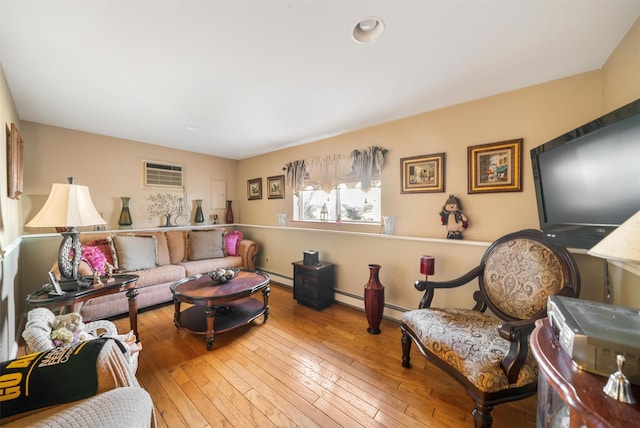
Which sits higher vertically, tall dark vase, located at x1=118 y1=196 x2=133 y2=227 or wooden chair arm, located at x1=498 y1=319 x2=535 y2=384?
tall dark vase, located at x1=118 y1=196 x2=133 y2=227

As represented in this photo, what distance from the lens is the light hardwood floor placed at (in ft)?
4.54

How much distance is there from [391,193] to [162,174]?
376cm

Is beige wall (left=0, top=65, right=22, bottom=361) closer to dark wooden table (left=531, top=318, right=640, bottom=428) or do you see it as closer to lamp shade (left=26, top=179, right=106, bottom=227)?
lamp shade (left=26, top=179, right=106, bottom=227)

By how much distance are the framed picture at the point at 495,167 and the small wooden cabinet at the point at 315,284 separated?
189 cm

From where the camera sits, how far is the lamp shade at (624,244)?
593 millimetres

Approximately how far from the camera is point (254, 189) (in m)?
4.50

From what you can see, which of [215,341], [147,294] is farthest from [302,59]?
[147,294]

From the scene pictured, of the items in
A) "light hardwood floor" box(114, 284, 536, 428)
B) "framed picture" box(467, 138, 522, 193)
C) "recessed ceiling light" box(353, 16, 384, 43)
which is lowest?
"light hardwood floor" box(114, 284, 536, 428)

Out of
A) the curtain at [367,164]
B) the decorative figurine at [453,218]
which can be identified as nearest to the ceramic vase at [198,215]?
the curtain at [367,164]

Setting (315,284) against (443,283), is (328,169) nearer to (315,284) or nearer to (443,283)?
(315,284)

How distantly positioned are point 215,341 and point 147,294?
4.28ft

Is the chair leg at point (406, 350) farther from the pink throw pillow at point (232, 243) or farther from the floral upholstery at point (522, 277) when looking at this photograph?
the pink throw pillow at point (232, 243)

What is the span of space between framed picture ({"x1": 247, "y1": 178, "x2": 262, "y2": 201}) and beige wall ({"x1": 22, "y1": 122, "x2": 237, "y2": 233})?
84cm

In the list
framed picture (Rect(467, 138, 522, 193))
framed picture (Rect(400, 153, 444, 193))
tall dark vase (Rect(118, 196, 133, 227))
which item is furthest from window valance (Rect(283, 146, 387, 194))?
tall dark vase (Rect(118, 196, 133, 227))
